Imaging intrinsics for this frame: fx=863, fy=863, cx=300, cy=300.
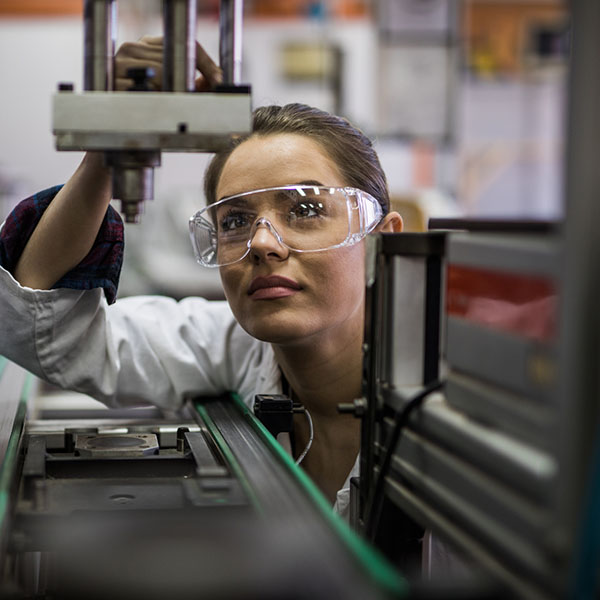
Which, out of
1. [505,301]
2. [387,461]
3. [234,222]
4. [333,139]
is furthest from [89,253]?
[505,301]

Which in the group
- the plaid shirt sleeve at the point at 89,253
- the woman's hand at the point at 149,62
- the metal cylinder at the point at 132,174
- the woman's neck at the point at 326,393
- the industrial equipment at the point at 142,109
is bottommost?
the woman's neck at the point at 326,393

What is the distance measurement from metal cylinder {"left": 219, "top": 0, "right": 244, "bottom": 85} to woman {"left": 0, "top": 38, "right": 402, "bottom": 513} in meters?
0.13

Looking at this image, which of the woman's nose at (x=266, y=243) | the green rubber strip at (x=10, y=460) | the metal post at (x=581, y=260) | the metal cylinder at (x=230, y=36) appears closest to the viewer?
the metal post at (x=581, y=260)

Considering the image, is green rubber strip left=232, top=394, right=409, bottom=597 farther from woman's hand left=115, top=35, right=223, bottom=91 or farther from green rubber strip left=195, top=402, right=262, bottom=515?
woman's hand left=115, top=35, right=223, bottom=91

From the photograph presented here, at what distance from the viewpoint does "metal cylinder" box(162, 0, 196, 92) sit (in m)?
0.91

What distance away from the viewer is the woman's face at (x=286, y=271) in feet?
4.31

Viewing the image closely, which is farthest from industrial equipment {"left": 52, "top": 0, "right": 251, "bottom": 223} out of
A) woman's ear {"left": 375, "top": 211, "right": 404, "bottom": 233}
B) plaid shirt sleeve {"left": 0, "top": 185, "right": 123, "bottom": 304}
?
woman's ear {"left": 375, "top": 211, "right": 404, "bottom": 233}

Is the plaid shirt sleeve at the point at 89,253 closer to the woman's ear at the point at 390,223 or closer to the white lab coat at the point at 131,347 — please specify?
the white lab coat at the point at 131,347

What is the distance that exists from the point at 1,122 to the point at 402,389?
482 centimetres

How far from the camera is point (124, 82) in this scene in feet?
3.13

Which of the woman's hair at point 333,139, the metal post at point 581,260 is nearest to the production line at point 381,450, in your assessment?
the metal post at point 581,260

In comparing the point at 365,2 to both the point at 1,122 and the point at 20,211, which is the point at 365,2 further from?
the point at 20,211

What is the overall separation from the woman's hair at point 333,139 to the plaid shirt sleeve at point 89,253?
8.9 inches

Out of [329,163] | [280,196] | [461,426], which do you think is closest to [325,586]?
[461,426]
